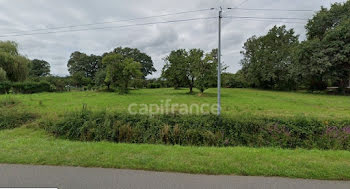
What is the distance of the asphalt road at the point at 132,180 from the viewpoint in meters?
2.14

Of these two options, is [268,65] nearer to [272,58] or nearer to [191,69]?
[272,58]

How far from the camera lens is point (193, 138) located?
4516 millimetres

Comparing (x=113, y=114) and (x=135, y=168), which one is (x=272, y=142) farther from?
(x=113, y=114)

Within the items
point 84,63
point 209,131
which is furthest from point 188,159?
point 84,63

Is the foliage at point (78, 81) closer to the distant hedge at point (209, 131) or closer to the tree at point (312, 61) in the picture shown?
the distant hedge at point (209, 131)

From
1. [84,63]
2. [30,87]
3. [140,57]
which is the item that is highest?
[140,57]

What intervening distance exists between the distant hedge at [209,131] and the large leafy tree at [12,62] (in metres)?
24.3

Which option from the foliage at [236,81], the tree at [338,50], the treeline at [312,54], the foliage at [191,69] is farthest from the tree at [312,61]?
A: the foliage at [236,81]

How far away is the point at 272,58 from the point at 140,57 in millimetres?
41221

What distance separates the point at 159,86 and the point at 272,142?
3752cm

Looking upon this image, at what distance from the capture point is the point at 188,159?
9.28 feet

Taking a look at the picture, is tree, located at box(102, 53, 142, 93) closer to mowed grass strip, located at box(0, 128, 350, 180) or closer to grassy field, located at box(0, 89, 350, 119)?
grassy field, located at box(0, 89, 350, 119)

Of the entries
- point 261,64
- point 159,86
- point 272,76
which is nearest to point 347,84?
point 272,76

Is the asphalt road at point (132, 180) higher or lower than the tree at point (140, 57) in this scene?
lower
